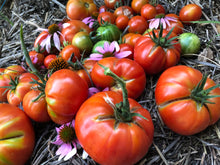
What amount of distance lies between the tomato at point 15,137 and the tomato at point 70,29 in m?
0.82

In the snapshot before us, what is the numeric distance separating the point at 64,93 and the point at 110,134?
1.16ft

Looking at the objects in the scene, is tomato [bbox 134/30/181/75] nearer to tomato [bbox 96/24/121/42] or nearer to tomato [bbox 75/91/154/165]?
tomato [bbox 96/24/121/42]

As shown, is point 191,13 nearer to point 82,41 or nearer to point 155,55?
point 155,55

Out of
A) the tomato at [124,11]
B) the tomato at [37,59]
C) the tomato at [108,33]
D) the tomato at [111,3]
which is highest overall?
the tomato at [111,3]

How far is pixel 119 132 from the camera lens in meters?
0.85

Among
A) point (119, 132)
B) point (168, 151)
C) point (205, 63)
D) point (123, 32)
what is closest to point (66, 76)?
point (119, 132)

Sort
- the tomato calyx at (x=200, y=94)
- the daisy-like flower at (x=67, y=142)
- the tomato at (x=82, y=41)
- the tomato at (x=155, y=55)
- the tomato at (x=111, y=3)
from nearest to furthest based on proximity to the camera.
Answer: the tomato calyx at (x=200, y=94)
the daisy-like flower at (x=67, y=142)
the tomato at (x=155, y=55)
the tomato at (x=82, y=41)
the tomato at (x=111, y=3)

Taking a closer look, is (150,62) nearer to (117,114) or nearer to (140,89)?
(140,89)

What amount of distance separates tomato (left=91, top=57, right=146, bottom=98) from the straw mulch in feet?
0.62

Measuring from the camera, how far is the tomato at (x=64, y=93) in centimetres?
100

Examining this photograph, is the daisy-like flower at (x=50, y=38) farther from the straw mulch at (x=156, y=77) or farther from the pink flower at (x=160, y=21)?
the pink flower at (x=160, y=21)

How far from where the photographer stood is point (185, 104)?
3.31 ft

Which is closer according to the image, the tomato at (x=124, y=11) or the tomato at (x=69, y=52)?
the tomato at (x=69, y=52)

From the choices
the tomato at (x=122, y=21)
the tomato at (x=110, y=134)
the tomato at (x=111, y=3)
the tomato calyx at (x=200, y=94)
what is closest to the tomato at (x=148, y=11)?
the tomato at (x=122, y=21)
